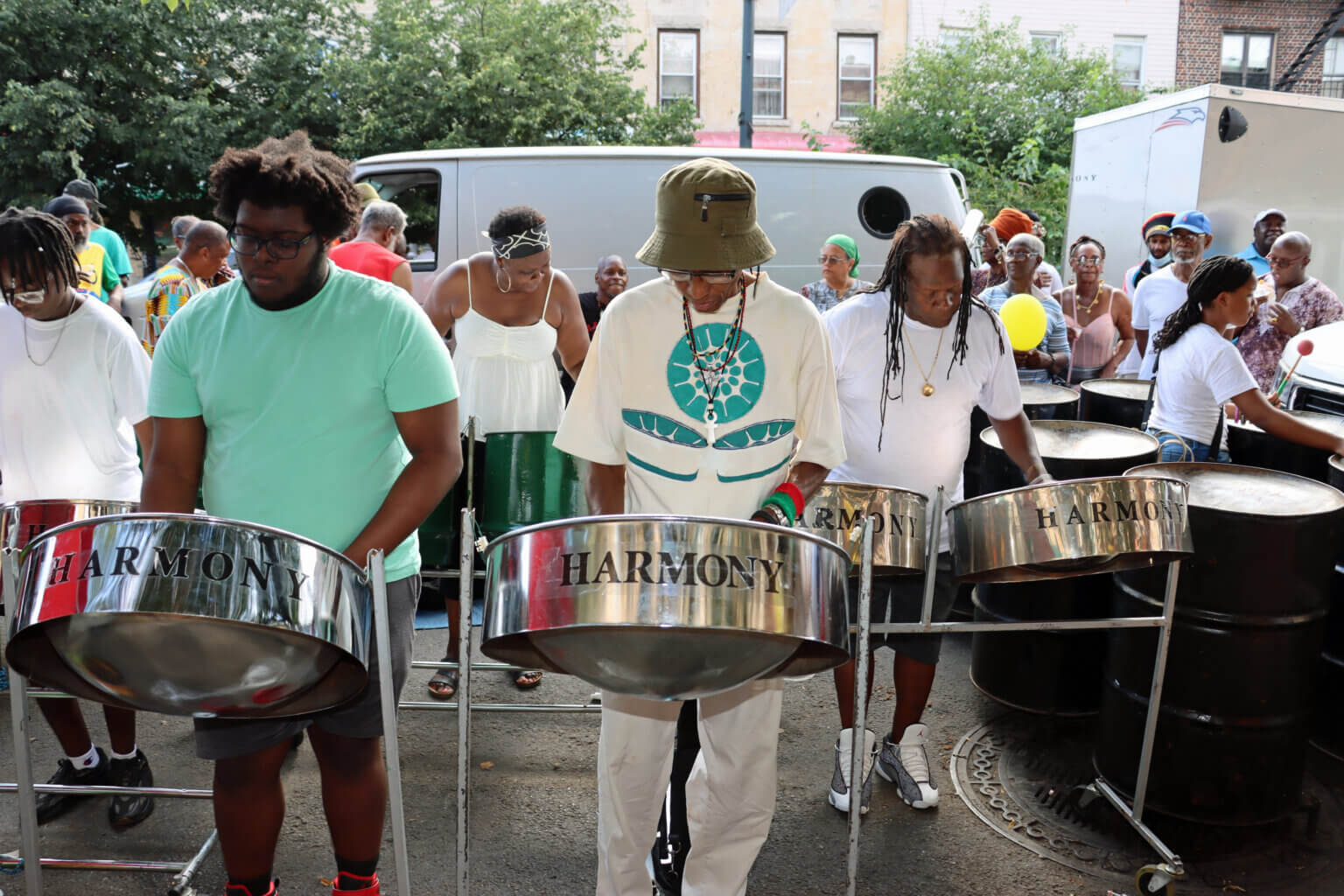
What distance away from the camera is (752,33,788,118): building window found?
47.4ft

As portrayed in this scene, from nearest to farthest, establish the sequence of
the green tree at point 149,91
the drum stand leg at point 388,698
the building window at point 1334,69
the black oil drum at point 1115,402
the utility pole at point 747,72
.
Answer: the drum stand leg at point 388,698 → the black oil drum at point 1115,402 → the utility pole at point 747,72 → the green tree at point 149,91 → the building window at point 1334,69

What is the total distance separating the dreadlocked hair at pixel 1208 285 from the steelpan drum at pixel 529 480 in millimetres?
1657

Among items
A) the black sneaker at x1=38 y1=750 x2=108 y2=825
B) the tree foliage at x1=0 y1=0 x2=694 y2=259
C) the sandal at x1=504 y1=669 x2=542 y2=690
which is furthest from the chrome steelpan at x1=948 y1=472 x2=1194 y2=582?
the tree foliage at x1=0 y1=0 x2=694 y2=259

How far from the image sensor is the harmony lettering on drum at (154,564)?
1251mm

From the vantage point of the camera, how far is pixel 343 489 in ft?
5.14

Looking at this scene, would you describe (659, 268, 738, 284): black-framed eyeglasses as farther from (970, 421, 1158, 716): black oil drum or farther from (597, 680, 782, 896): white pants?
(970, 421, 1158, 716): black oil drum

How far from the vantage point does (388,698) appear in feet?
4.96

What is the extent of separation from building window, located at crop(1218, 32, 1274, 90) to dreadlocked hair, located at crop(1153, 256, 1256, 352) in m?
14.0

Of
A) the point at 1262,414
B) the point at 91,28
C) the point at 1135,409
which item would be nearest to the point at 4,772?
the point at 1262,414

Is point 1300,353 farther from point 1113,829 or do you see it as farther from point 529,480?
point 529,480

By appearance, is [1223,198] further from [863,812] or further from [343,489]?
[343,489]

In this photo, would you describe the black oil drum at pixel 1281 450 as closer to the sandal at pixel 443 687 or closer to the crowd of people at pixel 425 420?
the crowd of people at pixel 425 420

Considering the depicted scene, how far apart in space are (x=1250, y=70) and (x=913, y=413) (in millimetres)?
15342

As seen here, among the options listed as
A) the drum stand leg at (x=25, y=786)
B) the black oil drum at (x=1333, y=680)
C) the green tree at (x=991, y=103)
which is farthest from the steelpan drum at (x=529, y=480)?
the green tree at (x=991, y=103)
